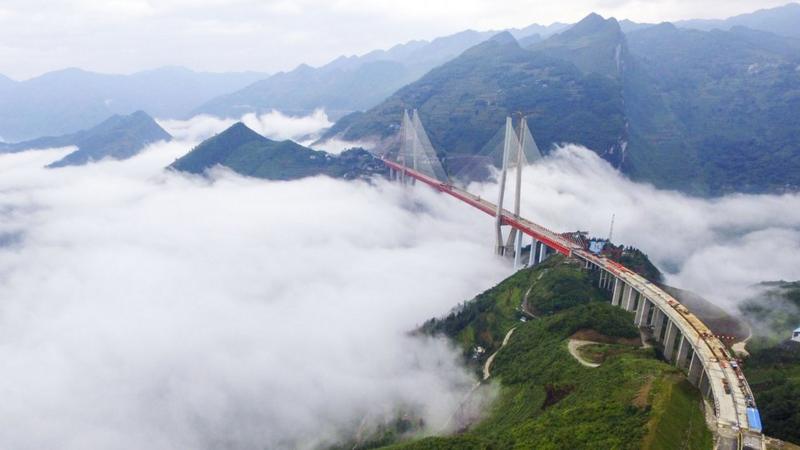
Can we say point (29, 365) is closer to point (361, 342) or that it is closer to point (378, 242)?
point (361, 342)

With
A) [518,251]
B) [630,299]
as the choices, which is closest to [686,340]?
[630,299]

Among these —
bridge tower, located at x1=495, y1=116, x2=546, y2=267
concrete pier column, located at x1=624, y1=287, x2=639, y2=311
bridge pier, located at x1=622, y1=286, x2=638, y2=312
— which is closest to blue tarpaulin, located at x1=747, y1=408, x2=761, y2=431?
bridge pier, located at x1=622, y1=286, x2=638, y2=312

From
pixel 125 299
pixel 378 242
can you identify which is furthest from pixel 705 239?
pixel 125 299

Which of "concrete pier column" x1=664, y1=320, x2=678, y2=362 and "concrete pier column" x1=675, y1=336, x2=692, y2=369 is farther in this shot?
"concrete pier column" x1=664, y1=320, x2=678, y2=362

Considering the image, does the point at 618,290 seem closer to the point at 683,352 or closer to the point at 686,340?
the point at 683,352

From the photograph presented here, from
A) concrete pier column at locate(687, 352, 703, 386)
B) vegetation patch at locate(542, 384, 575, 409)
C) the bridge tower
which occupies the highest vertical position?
the bridge tower

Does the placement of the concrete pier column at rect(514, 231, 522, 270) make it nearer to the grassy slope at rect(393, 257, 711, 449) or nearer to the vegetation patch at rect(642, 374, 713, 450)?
the grassy slope at rect(393, 257, 711, 449)

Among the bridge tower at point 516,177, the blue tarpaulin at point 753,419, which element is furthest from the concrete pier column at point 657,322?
the bridge tower at point 516,177

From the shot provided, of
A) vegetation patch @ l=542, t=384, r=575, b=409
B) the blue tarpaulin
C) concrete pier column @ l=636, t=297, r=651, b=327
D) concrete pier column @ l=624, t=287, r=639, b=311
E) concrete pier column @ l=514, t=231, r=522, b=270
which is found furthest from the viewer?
concrete pier column @ l=514, t=231, r=522, b=270

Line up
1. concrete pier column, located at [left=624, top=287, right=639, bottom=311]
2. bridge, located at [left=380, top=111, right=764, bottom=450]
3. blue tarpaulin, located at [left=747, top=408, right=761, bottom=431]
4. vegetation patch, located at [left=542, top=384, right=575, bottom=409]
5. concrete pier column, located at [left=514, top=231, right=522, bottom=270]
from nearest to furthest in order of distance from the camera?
blue tarpaulin, located at [left=747, top=408, right=761, bottom=431] < bridge, located at [left=380, top=111, right=764, bottom=450] < vegetation patch, located at [left=542, top=384, right=575, bottom=409] < concrete pier column, located at [left=624, top=287, right=639, bottom=311] < concrete pier column, located at [left=514, top=231, right=522, bottom=270]
